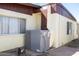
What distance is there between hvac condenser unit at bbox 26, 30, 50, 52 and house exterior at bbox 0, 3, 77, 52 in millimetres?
657

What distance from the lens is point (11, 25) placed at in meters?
9.14

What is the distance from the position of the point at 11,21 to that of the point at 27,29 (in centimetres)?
162

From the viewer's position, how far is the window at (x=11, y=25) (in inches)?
338

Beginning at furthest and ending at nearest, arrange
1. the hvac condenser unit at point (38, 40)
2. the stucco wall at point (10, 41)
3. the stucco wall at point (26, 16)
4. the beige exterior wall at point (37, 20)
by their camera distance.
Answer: the beige exterior wall at point (37, 20)
the hvac condenser unit at point (38, 40)
the stucco wall at point (26, 16)
the stucco wall at point (10, 41)

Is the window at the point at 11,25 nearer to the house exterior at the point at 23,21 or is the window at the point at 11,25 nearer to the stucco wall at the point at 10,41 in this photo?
the house exterior at the point at 23,21

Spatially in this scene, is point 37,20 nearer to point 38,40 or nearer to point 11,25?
point 38,40

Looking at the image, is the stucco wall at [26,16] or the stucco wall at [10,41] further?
the stucco wall at [26,16]

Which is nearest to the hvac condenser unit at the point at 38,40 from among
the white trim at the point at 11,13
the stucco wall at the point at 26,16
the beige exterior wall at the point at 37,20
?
the stucco wall at the point at 26,16

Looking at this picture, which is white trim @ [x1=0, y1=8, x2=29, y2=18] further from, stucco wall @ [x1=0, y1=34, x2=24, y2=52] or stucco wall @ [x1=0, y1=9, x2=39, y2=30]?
stucco wall @ [x1=0, y1=34, x2=24, y2=52]

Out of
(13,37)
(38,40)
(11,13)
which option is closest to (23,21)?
(11,13)

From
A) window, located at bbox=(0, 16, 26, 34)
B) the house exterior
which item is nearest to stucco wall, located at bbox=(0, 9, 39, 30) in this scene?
the house exterior

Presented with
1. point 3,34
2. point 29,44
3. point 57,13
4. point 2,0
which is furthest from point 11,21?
point 2,0

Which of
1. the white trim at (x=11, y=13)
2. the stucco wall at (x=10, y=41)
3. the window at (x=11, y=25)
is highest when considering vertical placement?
the white trim at (x=11, y=13)

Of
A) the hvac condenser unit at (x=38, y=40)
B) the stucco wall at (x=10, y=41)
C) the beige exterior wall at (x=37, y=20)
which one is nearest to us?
the stucco wall at (x=10, y=41)
